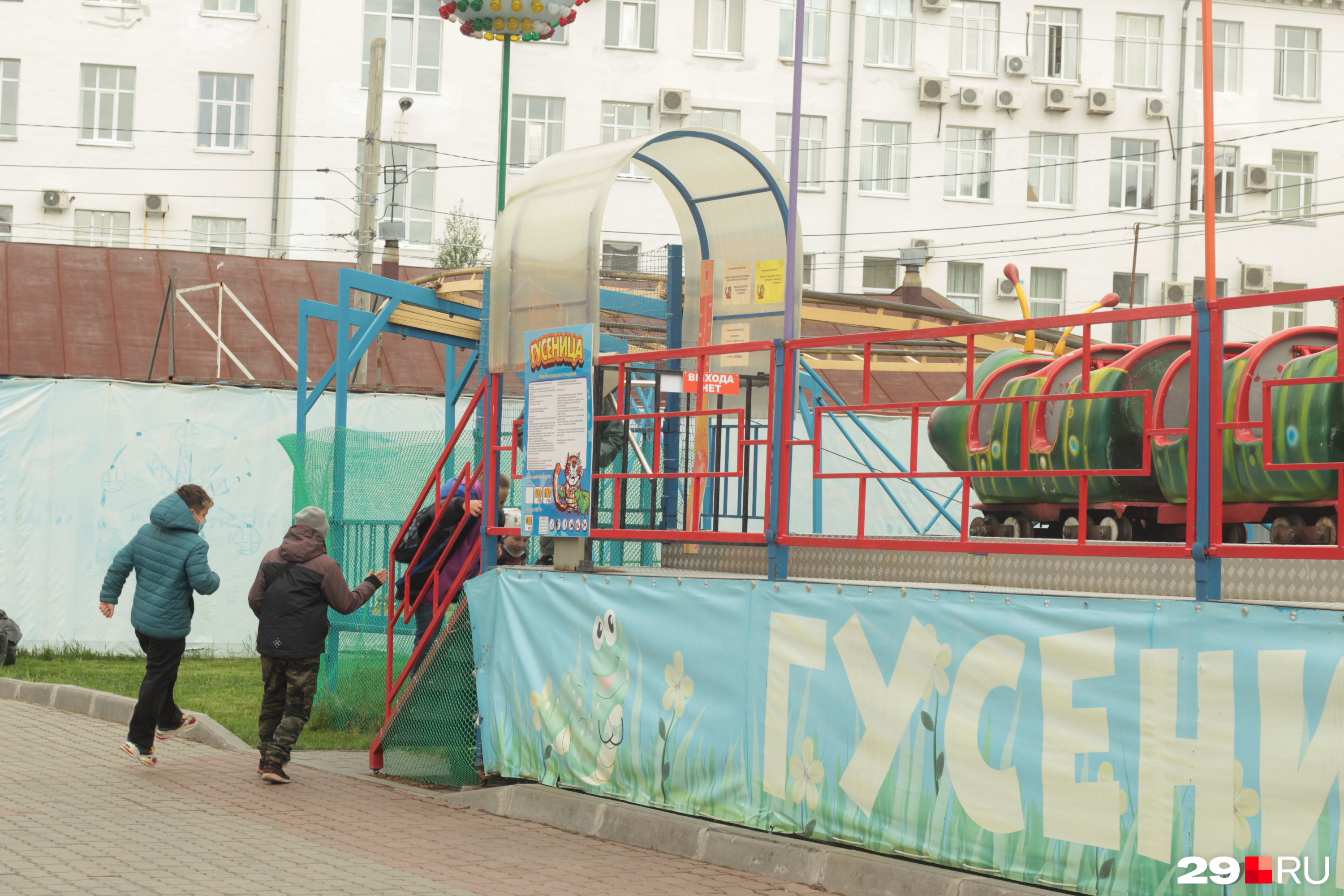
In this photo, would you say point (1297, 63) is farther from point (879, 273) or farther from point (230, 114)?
point (230, 114)

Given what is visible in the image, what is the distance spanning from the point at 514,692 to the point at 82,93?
34.1 metres

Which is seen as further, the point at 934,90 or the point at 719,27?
the point at 934,90

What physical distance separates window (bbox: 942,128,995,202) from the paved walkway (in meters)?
35.5

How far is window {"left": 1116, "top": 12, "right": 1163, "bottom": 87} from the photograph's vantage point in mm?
43375

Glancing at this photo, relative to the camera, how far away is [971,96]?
138 ft

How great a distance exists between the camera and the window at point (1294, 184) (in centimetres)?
4391

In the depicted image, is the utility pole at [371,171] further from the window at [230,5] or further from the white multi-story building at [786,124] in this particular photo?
the window at [230,5]

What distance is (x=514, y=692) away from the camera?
9.36 meters

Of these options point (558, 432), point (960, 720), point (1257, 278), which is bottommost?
point (960, 720)

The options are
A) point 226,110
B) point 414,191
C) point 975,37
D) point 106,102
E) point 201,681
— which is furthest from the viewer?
point 975,37

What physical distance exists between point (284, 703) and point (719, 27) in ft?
113

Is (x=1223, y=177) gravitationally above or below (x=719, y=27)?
below

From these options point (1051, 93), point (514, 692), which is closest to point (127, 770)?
point (514, 692)

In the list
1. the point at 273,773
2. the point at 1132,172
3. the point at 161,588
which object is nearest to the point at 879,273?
the point at 1132,172
